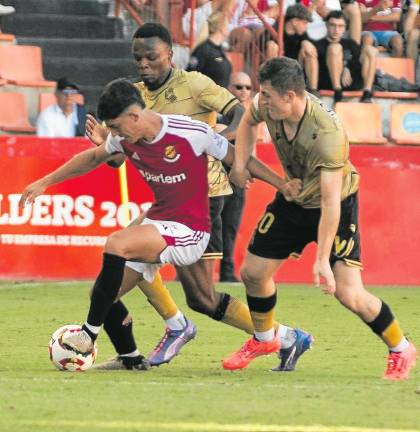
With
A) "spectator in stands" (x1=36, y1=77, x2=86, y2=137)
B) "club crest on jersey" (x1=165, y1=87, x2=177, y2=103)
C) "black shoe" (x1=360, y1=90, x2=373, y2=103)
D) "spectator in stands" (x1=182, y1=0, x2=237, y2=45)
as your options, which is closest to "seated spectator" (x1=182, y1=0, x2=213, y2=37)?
"spectator in stands" (x1=182, y1=0, x2=237, y2=45)

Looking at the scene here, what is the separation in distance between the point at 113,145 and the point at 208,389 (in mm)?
1613

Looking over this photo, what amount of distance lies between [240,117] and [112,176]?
612cm

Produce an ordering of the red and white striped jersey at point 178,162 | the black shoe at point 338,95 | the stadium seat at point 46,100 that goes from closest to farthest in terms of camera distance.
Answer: the red and white striped jersey at point 178,162 → the stadium seat at point 46,100 → the black shoe at point 338,95

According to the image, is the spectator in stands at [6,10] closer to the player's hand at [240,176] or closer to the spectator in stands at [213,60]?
the spectator in stands at [213,60]

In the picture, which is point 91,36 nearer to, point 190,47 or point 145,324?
point 190,47

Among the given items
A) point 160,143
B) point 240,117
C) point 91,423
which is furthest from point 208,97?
point 91,423

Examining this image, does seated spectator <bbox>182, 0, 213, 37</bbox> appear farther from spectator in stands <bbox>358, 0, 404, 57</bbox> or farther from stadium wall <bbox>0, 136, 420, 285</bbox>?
stadium wall <bbox>0, 136, 420, 285</bbox>

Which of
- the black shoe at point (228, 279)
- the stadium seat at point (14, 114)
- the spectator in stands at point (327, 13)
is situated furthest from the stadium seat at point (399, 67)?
the black shoe at point (228, 279)

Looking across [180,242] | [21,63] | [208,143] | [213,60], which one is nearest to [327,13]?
[213,60]

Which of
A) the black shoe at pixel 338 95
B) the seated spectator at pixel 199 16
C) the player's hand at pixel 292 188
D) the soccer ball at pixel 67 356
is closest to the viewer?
the player's hand at pixel 292 188

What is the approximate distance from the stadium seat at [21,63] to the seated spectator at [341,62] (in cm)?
346

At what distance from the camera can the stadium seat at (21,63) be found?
61.2ft

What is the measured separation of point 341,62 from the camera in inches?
760

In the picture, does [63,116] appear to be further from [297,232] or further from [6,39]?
[297,232]
